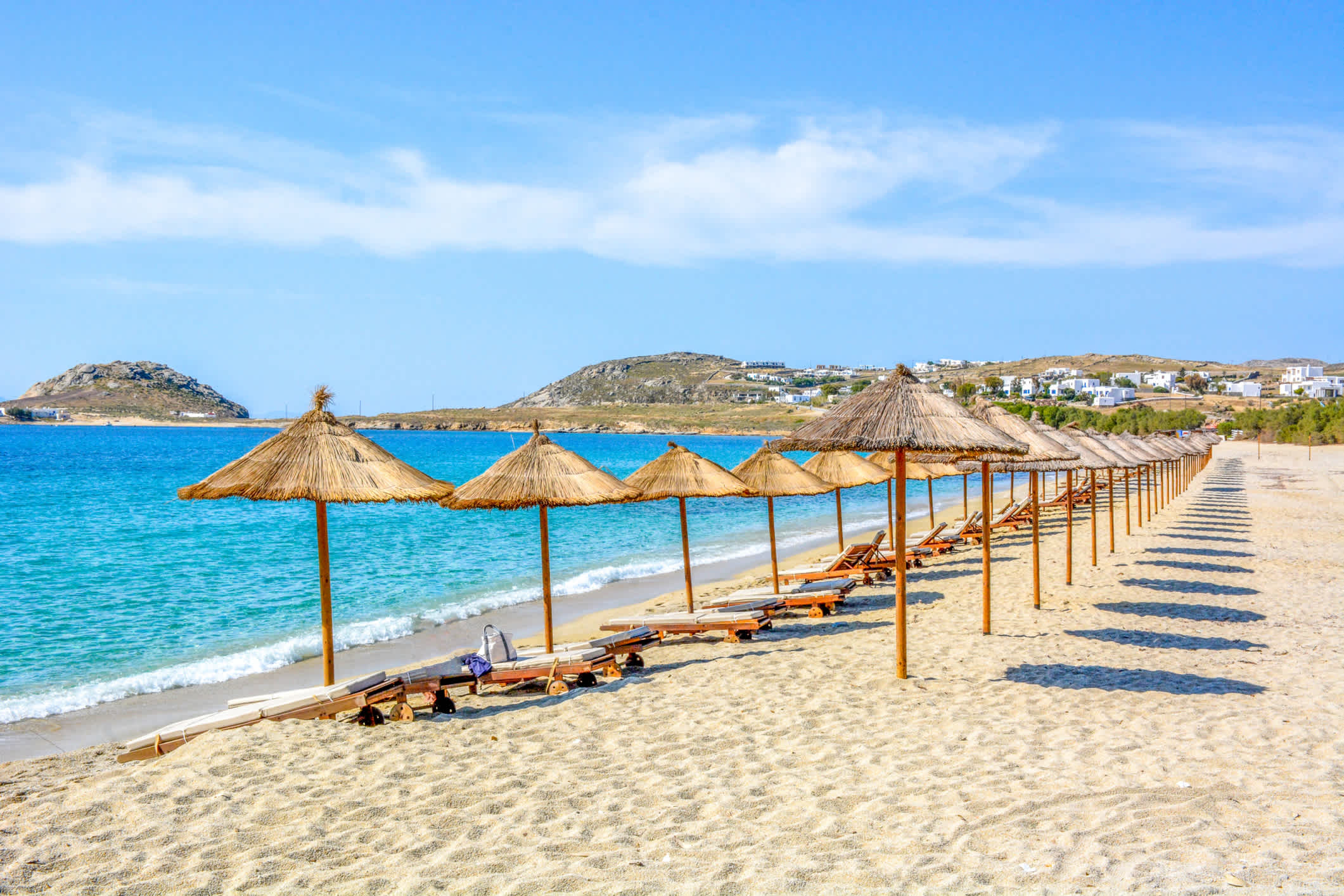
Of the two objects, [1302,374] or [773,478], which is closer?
[773,478]

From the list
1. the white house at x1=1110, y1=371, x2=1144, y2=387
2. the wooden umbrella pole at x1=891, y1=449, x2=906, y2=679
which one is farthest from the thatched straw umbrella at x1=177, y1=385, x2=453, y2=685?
the white house at x1=1110, y1=371, x2=1144, y2=387

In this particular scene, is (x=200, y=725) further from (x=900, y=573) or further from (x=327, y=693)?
(x=900, y=573)

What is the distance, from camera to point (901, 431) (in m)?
6.53

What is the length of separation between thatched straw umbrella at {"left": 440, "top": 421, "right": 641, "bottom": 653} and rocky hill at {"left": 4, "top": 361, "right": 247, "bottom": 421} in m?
138

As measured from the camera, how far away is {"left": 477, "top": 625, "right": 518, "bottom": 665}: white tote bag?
291 inches

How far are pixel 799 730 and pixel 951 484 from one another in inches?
1814

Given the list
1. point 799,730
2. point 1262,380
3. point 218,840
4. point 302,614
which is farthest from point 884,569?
A: point 1262,380

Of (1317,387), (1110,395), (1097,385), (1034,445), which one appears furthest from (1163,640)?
(1317,387)

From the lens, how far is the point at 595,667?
7355 mm

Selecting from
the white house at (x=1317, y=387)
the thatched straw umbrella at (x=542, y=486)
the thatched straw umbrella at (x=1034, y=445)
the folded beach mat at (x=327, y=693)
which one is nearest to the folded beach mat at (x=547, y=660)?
the thatched straw umbrella at (x=542, y=486)

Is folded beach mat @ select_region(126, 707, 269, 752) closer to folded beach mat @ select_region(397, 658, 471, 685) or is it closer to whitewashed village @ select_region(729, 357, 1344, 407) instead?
folded beach mat @ select_region(397, 658, 471, 685)

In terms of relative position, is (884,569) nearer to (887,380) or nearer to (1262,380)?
(887,380)

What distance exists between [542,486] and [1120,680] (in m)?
5.08

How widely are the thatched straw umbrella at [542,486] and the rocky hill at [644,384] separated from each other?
117m
